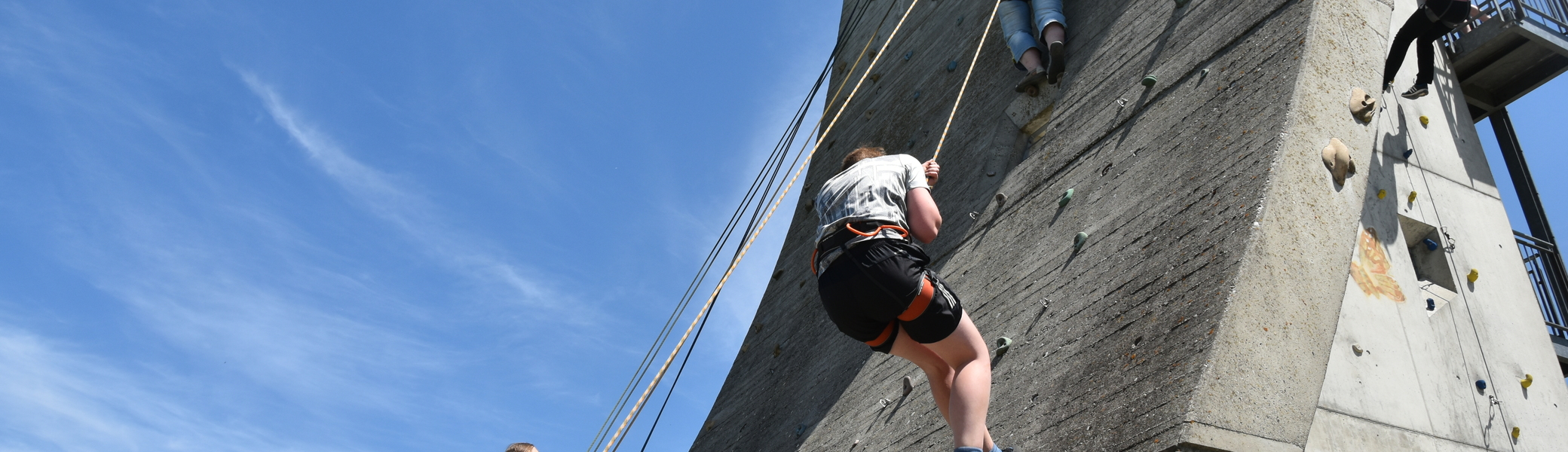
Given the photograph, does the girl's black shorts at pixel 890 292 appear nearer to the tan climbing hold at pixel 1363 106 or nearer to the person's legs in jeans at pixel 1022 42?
A: the tan climbing hold at pixel 1363 106

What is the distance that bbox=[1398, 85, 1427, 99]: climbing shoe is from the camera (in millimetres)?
4776

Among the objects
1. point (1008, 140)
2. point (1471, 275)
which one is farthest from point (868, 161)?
point (1471, 275)

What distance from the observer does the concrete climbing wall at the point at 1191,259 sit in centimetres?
290

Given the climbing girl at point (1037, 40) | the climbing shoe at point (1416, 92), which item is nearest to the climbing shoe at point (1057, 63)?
the climbing girl at point (1037, 40)

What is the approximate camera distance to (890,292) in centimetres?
287

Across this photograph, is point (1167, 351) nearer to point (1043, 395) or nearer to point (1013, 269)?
point (1043, 395)

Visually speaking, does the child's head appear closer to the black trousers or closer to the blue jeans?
the blue jeans

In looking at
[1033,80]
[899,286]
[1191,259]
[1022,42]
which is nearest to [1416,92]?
[1033,80]

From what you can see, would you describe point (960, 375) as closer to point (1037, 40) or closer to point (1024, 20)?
point (1037, 40)

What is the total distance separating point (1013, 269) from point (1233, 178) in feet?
3.70

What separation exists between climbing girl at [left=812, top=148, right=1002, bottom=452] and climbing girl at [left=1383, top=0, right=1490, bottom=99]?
104 inches

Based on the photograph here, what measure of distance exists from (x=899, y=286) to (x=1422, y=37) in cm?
324

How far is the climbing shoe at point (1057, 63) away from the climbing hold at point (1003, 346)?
1.67 m

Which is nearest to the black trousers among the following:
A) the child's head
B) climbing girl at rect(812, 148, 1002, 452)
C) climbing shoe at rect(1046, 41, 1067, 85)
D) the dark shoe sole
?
climbing shoe at rect(1046, 41, 1067, 85)
